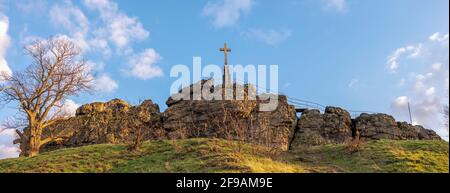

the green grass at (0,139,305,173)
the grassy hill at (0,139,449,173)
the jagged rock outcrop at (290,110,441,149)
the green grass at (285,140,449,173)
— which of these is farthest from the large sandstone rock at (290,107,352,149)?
the green grass at (0,139,305,173)

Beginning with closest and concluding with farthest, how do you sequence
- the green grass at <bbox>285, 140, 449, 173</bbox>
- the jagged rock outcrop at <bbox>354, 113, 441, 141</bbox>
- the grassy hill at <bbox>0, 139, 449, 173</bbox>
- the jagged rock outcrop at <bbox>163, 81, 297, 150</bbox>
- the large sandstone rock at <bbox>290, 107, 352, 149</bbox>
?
the grassy hill at <bbox>0, 139, 449, 173</bbox> < the green grass at <bbox>285, 140, 449, 173</bbox> < the large sandstone rock at <bbox>290, 107, 352, 149</bbox> < the jagged rock outcrop at <bbox>163, 81, 297, 150</bbox> < the jagged rock outcrop at <bbox>354, 113, 441, 141</bbox>

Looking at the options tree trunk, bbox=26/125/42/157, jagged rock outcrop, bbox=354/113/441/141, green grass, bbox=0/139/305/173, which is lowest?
green grass, bbox=0/139/305/173

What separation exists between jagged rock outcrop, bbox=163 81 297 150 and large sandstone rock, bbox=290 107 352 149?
2.27ft

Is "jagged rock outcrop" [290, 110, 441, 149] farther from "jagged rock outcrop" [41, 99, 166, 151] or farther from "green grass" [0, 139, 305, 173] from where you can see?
"green grass" [0, 139, 305, 173]

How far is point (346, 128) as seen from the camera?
→ 32.4m

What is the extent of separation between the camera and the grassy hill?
1844 cm

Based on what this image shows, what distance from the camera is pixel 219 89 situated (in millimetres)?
34031

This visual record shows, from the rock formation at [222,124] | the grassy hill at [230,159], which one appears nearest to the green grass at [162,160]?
the grassy hill at [230,159]

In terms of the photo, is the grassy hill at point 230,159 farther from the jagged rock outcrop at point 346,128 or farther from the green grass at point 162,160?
the jagged rock outcrop at point 346,128

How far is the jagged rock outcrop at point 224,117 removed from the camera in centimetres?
3095

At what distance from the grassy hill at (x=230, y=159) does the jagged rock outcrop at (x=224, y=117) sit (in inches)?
297
